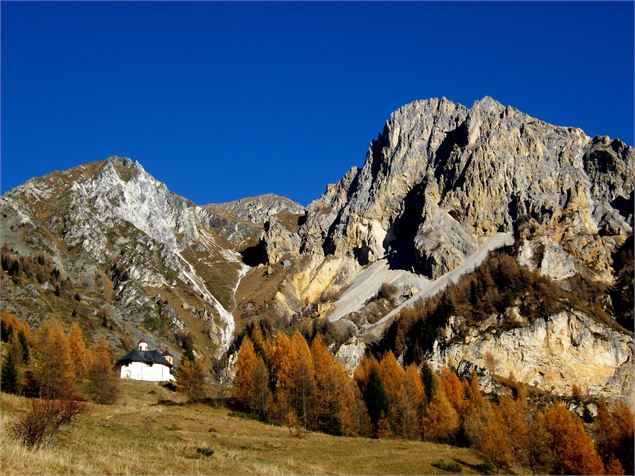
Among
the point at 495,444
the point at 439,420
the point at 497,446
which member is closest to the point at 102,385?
the point at 495,444

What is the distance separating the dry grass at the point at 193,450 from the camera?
29.3m

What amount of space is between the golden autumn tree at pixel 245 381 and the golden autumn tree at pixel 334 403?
9823mm

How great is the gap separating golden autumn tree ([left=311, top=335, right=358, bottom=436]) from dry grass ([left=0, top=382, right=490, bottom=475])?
549 inches

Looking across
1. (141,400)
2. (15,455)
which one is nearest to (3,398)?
(15,455)

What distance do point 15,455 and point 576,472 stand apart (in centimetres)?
7043

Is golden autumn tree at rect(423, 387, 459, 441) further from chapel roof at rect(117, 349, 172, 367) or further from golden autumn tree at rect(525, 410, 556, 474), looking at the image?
chapel roof at rect(117, 349, 172, 367)

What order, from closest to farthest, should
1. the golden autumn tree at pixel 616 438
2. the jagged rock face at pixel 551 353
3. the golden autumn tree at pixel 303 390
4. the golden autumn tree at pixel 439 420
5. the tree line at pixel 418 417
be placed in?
the tree line at pixel 418 417
the golden autumn tree at pixel 616 438
the golden autumn tree at pixel 303 390
the golden autumn tree at pixel 439 420
the jagged rock face at pixel 551 353

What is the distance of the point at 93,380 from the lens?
285ft

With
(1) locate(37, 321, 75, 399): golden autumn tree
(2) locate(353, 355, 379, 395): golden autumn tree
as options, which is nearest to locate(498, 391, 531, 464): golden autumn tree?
(2) locate(353, 355, 379, 395): golden autumn tree

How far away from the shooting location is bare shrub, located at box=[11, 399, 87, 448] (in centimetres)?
3097

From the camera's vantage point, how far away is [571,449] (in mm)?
81500

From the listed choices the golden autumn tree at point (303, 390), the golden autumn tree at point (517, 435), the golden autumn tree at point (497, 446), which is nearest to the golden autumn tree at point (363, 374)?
the golden autumn tree at point (303, 390)

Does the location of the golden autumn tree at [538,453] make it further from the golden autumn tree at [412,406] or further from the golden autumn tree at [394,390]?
the golden autumn tree at [394,390]

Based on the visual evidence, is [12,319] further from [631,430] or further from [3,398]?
[631,430]
